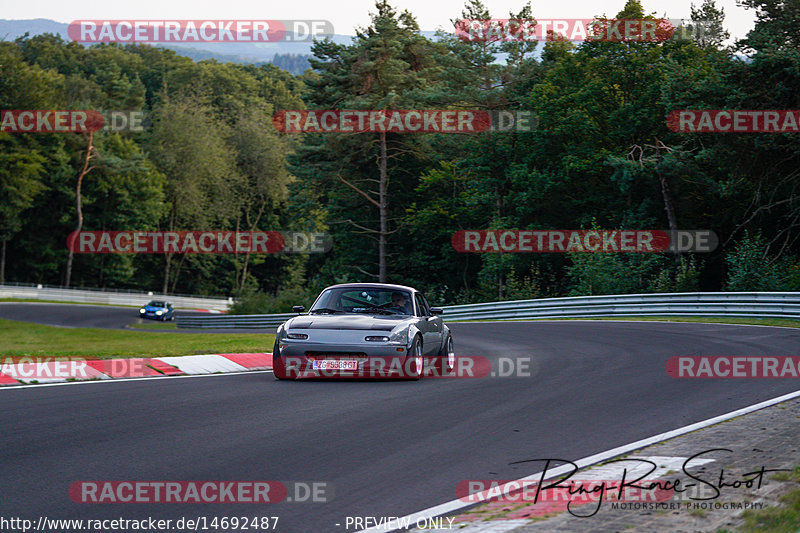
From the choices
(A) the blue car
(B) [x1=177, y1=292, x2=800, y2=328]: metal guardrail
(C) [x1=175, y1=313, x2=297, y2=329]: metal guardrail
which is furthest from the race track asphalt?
(A) the blue car

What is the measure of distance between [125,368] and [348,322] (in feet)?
12.1

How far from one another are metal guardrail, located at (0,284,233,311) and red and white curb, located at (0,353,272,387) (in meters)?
57.6

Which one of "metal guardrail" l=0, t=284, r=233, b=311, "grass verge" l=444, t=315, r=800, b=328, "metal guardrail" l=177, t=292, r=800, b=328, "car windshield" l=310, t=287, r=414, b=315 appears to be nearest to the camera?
"car windshield" l=310, t=287, r=414, b=315

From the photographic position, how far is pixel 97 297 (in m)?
74.8

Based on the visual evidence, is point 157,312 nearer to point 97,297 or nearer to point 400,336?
point 97,297

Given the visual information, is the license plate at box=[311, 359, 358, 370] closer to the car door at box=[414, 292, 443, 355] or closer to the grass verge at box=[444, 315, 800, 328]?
the car door at box=[414, 292, 443, 355]

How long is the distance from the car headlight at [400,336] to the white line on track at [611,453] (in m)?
4.44

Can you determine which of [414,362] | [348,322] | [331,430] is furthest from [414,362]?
[331,430]

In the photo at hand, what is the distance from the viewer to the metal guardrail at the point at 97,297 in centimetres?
6925

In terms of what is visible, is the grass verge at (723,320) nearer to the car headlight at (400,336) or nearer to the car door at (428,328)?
the car door at (428,328)

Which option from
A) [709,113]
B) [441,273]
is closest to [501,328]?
[709,113]

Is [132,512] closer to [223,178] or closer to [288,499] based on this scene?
[288,499]

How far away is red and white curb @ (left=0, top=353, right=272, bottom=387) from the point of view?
39.9 ft

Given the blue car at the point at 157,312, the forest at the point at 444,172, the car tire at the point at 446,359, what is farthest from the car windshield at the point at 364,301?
the blue car at the point at 157,312
